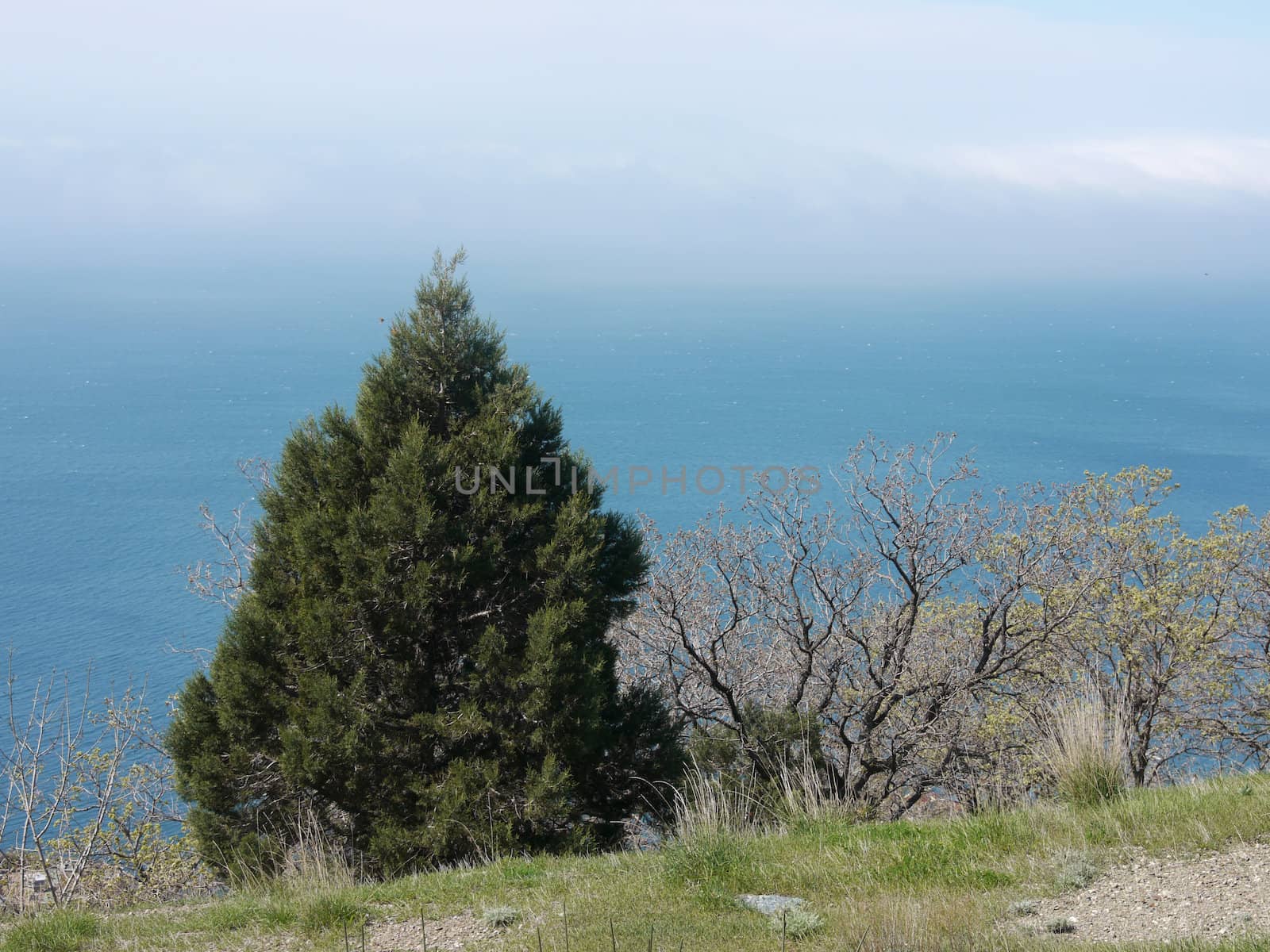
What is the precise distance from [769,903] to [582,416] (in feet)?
290

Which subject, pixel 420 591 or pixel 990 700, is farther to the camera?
pixel 990 700

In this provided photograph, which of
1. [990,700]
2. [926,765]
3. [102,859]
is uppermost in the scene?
[990,700]

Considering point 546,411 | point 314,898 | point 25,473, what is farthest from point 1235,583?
point 25,473

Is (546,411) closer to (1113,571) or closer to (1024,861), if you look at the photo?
(1024,861)

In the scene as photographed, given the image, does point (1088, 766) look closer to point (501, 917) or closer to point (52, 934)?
point (501, 917)

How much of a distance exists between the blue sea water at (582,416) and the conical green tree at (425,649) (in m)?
2.40

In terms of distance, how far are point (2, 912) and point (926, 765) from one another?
14072 millimetres

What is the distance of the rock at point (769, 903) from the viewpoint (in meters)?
5.95

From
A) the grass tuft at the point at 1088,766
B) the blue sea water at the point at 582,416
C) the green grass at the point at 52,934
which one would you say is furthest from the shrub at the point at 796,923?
the blue sea water at the point at 582,416

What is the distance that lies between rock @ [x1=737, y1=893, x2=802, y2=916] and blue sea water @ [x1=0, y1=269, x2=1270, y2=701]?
9.22m

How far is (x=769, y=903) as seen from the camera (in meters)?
6.10

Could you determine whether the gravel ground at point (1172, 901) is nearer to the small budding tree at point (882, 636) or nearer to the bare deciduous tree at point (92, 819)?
the small budding tree at point (882, 636)

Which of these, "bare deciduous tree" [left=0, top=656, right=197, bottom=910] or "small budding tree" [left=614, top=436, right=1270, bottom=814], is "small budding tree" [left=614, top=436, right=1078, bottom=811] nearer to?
"small budding tree" [left=614, top=436, right=1270, bottom=814]

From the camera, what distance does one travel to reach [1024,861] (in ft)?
21.1
